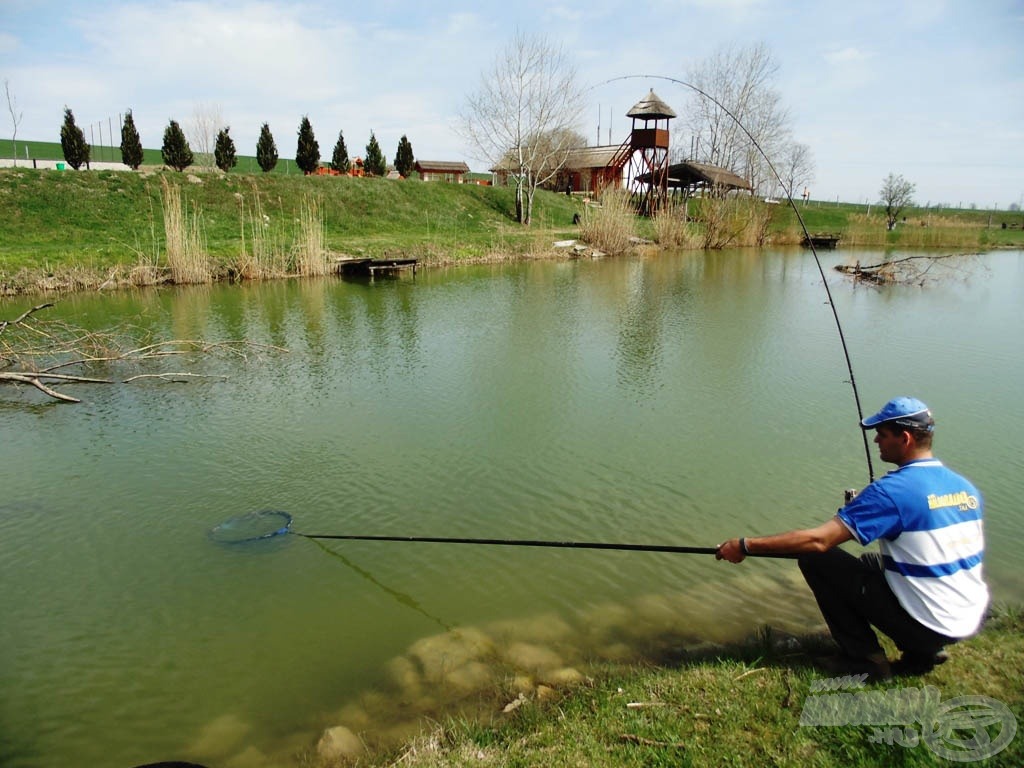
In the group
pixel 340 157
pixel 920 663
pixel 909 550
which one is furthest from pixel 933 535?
pixel 340 157

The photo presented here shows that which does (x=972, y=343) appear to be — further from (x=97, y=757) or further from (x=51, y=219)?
(x=51, y=219)

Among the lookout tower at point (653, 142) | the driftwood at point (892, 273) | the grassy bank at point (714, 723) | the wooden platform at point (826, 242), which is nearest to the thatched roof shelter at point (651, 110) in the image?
the lookout tower at point (653, 142)

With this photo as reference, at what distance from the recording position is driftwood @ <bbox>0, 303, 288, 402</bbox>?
28.0 ft

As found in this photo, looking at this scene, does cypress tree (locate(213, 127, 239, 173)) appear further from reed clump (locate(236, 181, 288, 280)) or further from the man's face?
the man's face

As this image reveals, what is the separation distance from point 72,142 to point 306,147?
33.4 feet

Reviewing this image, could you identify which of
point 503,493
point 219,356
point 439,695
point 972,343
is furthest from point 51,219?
point 972,343

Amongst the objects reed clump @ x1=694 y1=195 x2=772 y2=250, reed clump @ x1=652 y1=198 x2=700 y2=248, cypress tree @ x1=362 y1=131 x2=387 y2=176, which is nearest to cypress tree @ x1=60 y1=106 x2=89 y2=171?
cypress tree @ x1=362 y1=131 x2=387 y2=176

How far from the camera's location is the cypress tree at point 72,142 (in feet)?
92.2

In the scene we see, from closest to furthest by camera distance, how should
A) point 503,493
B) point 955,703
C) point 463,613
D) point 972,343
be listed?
point 955,703
point 463,613
point 503,493
point 972,343

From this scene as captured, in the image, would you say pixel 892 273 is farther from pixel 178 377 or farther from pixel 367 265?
pixel 178 377

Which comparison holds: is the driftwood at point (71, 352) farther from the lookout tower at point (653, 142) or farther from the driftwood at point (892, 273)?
the lookout tower at point (653, 142)

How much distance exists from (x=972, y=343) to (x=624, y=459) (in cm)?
882

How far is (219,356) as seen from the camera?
10445mm

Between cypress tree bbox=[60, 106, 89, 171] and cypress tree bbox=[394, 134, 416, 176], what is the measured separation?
610 inches
